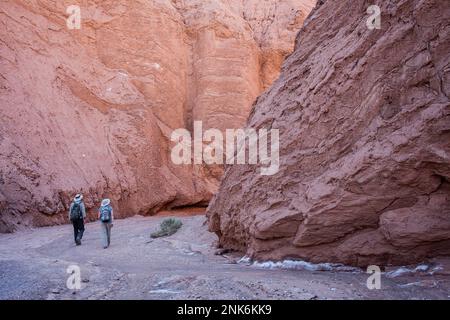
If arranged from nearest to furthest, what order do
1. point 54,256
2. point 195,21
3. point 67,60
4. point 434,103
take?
1. point 434,103
2. point 54,256
3. point 67,60
4. point 195,21

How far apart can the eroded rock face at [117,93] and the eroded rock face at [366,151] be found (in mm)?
9209

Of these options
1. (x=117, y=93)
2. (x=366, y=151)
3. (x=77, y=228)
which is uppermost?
(x=117, y=93)

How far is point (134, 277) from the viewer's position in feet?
17.6

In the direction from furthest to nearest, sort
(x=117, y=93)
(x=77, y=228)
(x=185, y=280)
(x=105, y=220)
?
1. (x=117, y=93)
2. (x=77, y=228)
3. (x=105, y=220)
4. (x=185, y=280)

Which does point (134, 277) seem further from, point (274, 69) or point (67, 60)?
point (274, 69)

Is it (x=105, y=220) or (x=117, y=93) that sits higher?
(x=117, y=93)

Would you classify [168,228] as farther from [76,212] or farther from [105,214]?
[76,212]

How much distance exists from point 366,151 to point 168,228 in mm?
6815

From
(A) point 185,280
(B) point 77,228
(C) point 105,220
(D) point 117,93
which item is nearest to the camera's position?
(A) point 185,280

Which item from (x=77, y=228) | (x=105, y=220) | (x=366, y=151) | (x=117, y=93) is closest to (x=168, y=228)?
(x=105, y=220)

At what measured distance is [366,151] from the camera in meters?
5.48

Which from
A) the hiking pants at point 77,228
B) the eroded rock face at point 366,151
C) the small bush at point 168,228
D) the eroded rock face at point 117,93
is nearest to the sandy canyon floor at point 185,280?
the eroded rock face at point 366,151

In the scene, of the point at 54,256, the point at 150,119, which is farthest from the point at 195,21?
the point at 54,256
